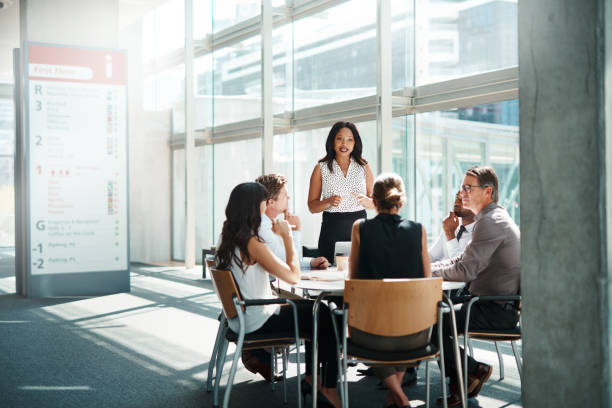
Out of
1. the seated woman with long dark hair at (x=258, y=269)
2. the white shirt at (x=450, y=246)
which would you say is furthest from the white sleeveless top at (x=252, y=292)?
the white shirt at (x=450, y=246)

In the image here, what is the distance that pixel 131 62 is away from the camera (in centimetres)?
1273

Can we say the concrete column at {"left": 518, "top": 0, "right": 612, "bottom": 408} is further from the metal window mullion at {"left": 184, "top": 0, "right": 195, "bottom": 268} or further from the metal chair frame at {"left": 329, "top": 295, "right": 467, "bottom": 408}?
the metal window mullion at {"left": 184, "top": 0, "right": 195, "bottom": 268}

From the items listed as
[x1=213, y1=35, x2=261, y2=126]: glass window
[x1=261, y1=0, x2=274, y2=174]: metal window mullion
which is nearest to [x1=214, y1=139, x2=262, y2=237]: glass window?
[x1=213, y1=35, x2=261, y2=126]: glass window

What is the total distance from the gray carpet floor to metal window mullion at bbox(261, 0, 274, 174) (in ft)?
6.62

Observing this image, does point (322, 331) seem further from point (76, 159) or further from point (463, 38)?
point (76, 159)

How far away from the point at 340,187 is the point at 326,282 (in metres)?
1.35

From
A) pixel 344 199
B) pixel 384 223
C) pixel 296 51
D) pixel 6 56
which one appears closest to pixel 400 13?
pixel 296 51

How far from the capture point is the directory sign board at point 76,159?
25.2 ft

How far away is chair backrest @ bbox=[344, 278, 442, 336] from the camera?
115 inches

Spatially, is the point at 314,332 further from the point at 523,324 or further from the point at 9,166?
the point at 9,166

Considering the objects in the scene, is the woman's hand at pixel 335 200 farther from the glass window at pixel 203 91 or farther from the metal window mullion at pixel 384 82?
the glass window at pixel 203 91

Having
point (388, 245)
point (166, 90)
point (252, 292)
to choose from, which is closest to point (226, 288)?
point (252, 292)

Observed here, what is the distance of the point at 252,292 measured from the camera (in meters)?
3.48

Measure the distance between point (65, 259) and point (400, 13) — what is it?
4.74 meters
